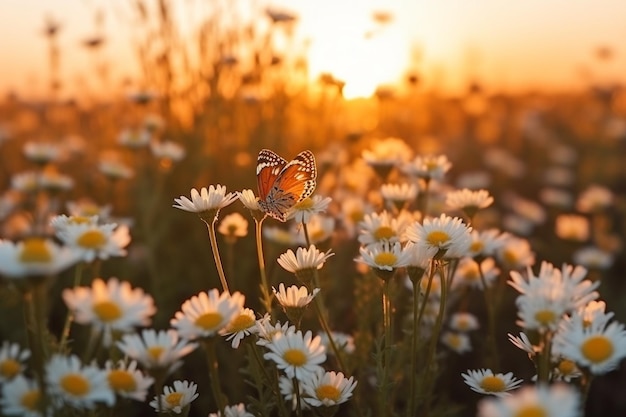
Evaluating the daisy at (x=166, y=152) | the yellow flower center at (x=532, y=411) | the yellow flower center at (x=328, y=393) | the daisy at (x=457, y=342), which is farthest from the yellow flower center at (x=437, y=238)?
the daisy at (x=166, y=152)

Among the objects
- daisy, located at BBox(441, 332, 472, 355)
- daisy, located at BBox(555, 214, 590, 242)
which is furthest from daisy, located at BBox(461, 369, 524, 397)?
daisy, located at BBox(555, 214, 590, 242)

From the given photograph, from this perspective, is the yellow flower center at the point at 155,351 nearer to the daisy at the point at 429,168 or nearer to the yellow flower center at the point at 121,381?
the yellow flower center at the point at 121,381

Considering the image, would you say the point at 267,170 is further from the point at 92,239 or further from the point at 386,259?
the point at 92,239

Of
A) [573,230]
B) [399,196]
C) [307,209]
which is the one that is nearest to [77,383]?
[307,209]

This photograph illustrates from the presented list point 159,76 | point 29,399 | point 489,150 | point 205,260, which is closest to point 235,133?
point 159,76

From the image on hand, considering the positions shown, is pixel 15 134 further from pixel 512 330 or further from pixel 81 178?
pixel 512 330

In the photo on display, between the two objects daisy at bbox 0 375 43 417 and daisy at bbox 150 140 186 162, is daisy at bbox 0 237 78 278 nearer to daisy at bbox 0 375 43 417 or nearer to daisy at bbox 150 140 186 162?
daisy at bbox 0 375 43 417
